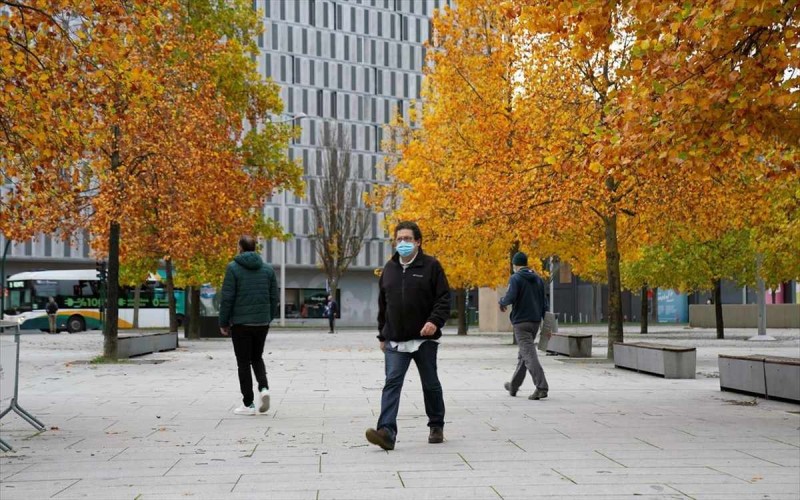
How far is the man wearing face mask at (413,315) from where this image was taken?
28.9ft

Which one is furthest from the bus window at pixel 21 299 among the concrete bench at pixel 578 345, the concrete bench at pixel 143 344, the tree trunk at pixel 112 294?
the concrete bench at pixel 578 345

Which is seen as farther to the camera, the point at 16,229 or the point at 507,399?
the point at 16,229

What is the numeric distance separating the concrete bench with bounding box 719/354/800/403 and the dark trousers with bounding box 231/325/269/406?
638cm

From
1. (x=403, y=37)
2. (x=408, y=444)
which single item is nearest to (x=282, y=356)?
(x=408, y=444)

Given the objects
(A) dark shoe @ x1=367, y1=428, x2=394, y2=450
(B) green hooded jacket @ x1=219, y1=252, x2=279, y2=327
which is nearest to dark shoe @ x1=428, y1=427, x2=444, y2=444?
(A) dark shoe @ x1=367, y1=428, x2=394, y2=450

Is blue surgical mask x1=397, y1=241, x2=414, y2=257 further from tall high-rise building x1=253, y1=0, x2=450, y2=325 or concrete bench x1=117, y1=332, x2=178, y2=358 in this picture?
tall high-rise building x1=253, y1=0, x2=450, y2=325

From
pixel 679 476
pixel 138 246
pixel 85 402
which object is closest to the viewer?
pixel 679 476

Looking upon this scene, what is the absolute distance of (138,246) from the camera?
92.8ft

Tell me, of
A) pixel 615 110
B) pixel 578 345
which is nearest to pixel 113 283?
pixel 578 345

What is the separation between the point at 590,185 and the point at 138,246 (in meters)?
14.0

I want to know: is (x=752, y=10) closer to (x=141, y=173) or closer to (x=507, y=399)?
(x=507, y=399)

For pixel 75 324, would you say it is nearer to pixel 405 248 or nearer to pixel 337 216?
pixel 337 216

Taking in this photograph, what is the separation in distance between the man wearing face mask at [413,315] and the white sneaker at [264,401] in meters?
2.85

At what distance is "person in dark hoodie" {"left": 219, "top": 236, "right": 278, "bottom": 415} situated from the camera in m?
11.4
